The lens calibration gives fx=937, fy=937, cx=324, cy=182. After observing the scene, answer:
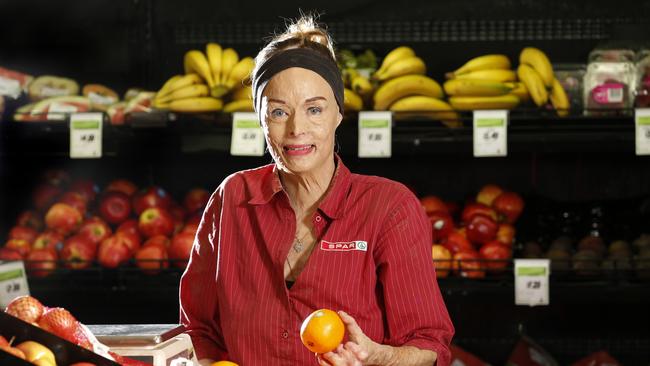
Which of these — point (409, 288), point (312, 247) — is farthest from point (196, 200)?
point (409, 288)

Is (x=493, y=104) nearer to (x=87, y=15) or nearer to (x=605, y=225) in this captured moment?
(x=605, y=225)

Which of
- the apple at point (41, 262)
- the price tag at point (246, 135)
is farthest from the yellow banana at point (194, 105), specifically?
the apple at point (41, 262)

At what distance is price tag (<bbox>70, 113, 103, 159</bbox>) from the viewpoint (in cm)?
308

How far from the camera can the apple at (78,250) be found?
335cm

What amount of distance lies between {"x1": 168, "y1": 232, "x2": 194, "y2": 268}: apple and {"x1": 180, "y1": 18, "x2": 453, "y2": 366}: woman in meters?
1.22

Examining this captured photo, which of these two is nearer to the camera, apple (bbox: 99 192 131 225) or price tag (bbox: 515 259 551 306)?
price tag (bbox: 515 259 551 306)

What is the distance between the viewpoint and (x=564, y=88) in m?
3.28

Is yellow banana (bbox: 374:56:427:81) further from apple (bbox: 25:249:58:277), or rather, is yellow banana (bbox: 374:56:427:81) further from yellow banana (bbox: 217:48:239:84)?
apple (bbox: 25:249:58:277)

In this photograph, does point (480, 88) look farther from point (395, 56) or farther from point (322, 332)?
point (322, 332)

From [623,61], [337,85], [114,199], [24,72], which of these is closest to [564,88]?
[623,61]

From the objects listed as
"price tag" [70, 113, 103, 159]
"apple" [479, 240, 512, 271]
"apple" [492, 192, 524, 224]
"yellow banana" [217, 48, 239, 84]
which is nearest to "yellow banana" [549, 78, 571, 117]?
"apple" [492, 192, 524, 224]

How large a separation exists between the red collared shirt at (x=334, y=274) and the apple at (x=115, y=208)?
1507 mm

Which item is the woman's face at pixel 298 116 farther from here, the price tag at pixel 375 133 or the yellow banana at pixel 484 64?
the yellow banana at pixel 484 64

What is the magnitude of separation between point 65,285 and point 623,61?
203cm
